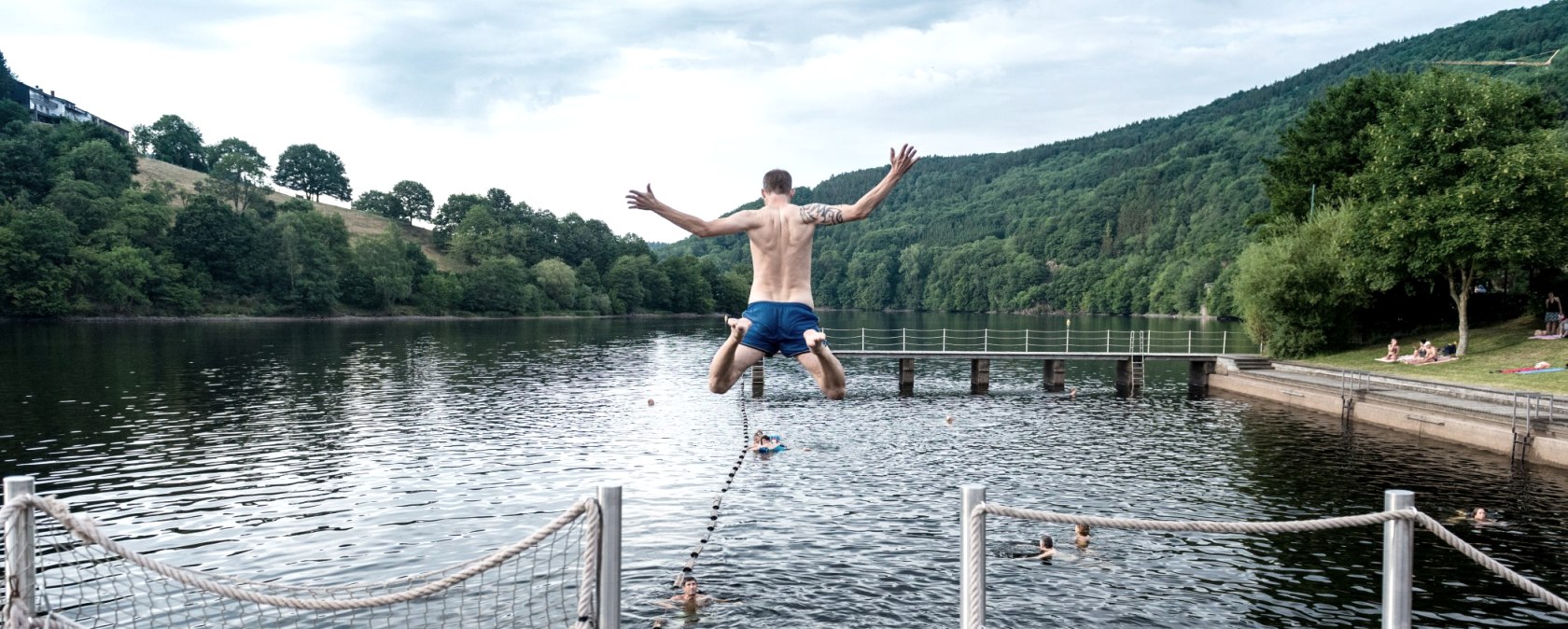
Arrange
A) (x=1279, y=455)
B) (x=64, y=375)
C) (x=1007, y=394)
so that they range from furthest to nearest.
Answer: (x=1007, y=394), (x=64, y=375), (x=1279, y=455)

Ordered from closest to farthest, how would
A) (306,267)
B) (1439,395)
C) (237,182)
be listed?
(1439,395)
(306,267)
(237,182)

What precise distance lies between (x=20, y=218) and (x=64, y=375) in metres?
69.7

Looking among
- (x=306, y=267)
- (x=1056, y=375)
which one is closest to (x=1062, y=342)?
(x=1056, y=375)

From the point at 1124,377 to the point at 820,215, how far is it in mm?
51682

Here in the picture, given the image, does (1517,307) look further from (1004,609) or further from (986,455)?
(1004,609)

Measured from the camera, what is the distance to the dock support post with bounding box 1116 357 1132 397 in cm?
5547

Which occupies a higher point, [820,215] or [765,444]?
[820,215]

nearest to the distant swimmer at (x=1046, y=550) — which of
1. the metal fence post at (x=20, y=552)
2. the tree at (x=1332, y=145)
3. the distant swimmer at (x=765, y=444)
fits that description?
the distant swimmer at (x=765, y=444)

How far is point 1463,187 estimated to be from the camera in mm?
42969

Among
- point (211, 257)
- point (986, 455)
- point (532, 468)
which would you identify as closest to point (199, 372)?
point (532, 468)

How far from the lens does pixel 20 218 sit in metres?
102

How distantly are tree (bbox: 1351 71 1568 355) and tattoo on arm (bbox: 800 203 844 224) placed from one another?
44832 mm

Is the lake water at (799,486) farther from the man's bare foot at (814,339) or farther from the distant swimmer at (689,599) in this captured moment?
the man's bare foot at (814,339)

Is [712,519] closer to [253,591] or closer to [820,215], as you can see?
[820,215]
